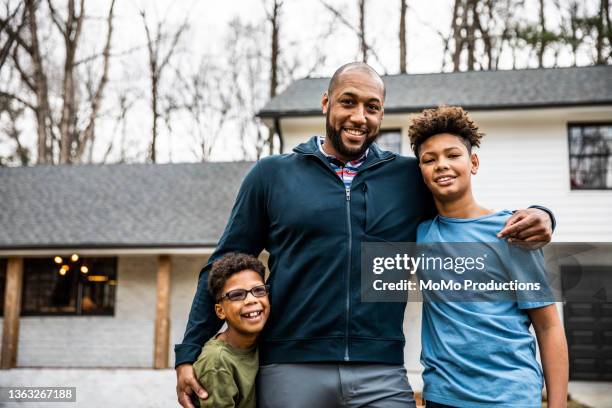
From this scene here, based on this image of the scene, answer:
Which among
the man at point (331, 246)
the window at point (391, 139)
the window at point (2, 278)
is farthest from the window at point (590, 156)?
the window at point (2, 278)

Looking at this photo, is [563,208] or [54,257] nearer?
[563,208]

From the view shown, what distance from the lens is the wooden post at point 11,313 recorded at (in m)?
13.1

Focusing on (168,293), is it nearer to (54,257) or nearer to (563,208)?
(54,257)

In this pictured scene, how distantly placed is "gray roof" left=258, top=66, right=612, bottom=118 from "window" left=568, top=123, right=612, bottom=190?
2.55 ft

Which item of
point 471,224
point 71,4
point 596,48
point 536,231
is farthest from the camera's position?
point 71,4

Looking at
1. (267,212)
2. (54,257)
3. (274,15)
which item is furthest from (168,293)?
(274,15)

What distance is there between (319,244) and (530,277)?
0.86 metres

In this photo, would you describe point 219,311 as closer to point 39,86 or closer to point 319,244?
point 319,244

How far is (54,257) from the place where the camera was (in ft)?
46.9

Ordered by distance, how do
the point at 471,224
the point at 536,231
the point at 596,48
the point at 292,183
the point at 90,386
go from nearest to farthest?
the point at 536,231 → the point at 471,224 → the point at 292,183 → the point at 90,386 → the point at 596,48

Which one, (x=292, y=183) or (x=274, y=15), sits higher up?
(x=274, y=15)

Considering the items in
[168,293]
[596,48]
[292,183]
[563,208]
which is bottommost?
[168,293]

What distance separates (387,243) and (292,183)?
1.67 ft

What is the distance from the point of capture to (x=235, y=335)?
257 cm
